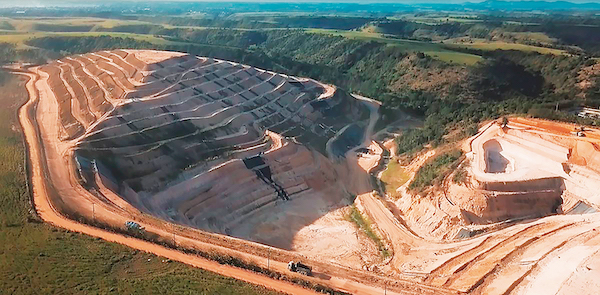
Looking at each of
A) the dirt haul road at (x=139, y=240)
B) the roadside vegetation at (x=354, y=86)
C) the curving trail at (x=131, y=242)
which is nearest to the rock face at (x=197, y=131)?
the dirt haul road at (x=139, y=240)

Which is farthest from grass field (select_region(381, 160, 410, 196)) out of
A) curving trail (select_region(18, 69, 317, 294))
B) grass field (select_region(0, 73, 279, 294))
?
grass field (select_region(0, 73, 279, 294))

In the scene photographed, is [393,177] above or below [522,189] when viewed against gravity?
below

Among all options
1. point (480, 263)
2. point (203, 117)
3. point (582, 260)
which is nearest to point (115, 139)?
point (203, 117)

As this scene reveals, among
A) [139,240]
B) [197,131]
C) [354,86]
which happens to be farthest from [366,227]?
[354,86]

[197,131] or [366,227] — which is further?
[197,131]

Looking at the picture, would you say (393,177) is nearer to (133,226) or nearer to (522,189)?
(522,189)

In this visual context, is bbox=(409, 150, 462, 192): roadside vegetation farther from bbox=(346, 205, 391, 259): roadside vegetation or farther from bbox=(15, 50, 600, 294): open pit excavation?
bbox=(346, 205, 391, 259): roadside vegetation
